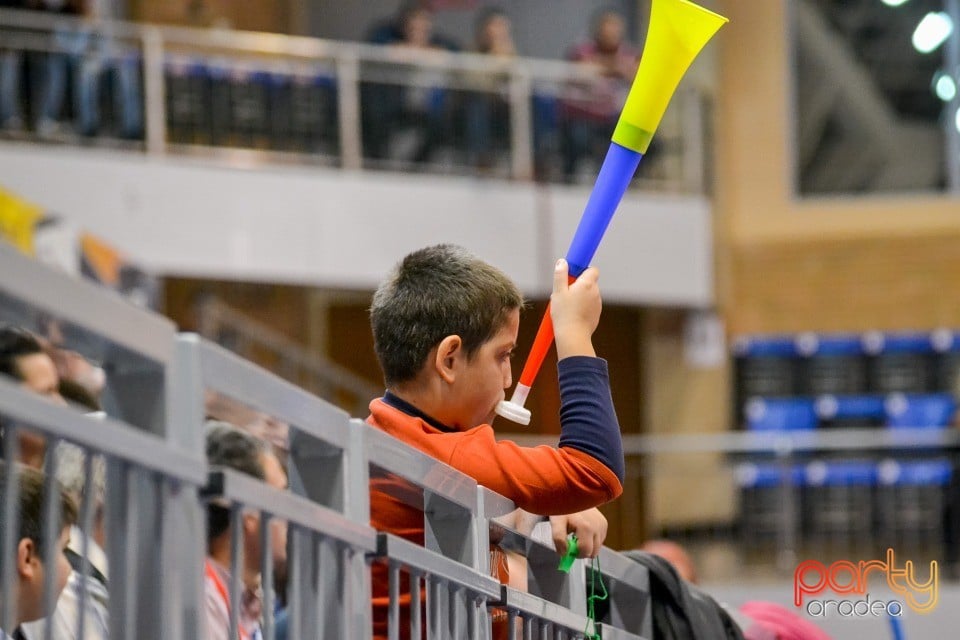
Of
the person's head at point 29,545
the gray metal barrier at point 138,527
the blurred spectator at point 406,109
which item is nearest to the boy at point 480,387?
the person's head at point 29,545

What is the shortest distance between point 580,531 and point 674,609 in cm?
69

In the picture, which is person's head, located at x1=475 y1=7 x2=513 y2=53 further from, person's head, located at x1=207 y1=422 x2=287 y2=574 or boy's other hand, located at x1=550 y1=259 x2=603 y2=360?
boy's other hand, located at x1=550 y1=259 x2=603 y2=360

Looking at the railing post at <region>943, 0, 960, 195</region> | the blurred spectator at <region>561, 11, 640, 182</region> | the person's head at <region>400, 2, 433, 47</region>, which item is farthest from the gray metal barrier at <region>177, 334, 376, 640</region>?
the railing post at <region>943, 0, 960, 195</region>

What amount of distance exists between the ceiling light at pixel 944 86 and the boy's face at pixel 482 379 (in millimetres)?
10752

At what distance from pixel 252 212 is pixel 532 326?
338cm

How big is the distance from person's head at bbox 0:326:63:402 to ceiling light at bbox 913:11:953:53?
33.9ft

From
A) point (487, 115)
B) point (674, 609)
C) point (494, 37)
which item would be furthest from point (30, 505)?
point (494, 37)

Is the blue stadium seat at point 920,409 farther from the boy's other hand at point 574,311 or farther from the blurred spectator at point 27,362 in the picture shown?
the boy's other hand at point 574,311

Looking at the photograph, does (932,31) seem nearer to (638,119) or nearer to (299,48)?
(299,48)

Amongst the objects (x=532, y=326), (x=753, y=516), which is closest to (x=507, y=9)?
(x=532, y=326)

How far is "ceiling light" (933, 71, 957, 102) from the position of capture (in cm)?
1242

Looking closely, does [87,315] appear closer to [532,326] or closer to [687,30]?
[687,30]

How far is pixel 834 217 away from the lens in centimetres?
1270

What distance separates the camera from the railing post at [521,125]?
10.9 metres
